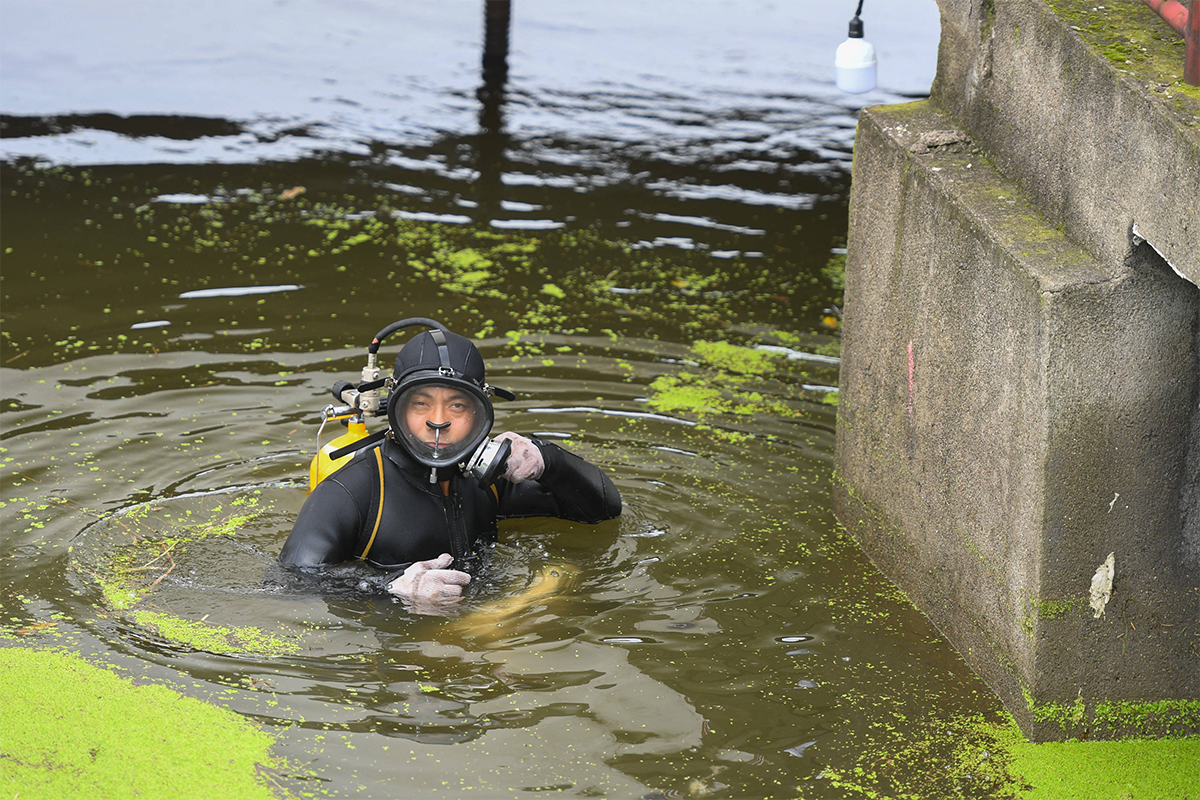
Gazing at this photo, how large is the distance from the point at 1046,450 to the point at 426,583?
5.64 ft

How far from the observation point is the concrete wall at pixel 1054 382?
297 cm

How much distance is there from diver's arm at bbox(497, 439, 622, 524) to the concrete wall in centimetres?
103

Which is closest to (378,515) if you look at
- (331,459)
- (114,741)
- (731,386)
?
(331,459)

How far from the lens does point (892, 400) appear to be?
401cm

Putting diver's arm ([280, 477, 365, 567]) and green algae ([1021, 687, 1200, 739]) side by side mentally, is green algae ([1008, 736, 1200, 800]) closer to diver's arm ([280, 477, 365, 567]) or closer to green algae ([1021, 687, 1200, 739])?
green algae ([1021, 687, 1200, 739])

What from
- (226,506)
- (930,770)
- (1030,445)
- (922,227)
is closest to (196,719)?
(226,506)

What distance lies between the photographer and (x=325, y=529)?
3.55 metres

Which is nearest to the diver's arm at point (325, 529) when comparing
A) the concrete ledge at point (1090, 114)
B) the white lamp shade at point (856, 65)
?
the concrete ledge at point (1090, 114)

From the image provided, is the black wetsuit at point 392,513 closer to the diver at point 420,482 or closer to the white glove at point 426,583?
the diver at point 420,482

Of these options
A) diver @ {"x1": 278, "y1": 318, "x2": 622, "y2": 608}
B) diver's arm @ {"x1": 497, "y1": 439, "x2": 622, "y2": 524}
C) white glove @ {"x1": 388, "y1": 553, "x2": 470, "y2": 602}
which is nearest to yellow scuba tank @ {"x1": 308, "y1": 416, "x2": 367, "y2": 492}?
diver @ {"x1": 278, "y1": 318, "x2": 622, "y2": 608}

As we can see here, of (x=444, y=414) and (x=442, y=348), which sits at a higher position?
(x=442, y=348)

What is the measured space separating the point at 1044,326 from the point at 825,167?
6568mm

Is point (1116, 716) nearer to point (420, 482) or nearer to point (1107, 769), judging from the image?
point (1107, 769)

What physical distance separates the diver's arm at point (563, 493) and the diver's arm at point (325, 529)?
2.21ft
